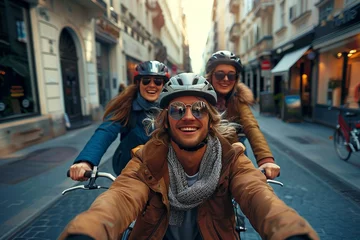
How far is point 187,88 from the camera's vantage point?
1694mm

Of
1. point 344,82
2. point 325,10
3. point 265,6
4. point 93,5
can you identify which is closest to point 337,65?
point 344,82

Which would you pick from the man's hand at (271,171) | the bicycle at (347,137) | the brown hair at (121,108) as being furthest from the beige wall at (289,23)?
the man's hand at (271,171)

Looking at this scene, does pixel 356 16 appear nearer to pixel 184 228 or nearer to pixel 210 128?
pixel 210 128

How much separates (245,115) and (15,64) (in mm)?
7345

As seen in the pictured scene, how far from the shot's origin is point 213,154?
1673mm

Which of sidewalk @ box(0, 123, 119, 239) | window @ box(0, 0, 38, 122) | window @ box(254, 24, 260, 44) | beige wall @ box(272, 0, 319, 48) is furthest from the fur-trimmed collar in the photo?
window @ box(254, 24, 260, 44)

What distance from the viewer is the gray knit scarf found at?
1555mm

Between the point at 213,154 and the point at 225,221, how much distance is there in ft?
1.42

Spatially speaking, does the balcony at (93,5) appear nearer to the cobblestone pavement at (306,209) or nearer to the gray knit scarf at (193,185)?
the cobblestone pavement at (306,209)

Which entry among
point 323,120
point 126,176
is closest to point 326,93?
point 323,120

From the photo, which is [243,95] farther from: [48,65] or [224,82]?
[48,65]

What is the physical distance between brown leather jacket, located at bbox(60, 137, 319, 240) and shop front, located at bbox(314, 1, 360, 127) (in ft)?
24.1

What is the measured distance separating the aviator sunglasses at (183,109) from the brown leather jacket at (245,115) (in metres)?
0.93

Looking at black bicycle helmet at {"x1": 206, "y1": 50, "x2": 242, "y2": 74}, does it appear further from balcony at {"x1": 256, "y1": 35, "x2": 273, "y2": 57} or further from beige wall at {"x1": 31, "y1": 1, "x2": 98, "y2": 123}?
balcony at {"x1": 256, "y1": 35, "x2": 273, "y2": 57}
